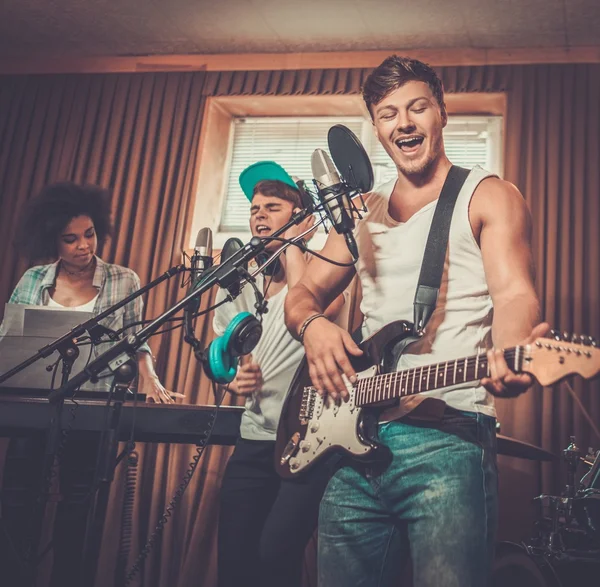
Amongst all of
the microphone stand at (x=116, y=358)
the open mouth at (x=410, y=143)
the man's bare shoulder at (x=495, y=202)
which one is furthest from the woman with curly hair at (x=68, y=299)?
the man's bare shoulder at (x=495, y=202)

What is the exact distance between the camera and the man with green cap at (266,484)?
2.18 m

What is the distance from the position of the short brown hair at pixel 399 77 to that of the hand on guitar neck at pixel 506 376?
33.9 inches

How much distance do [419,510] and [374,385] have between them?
306mm

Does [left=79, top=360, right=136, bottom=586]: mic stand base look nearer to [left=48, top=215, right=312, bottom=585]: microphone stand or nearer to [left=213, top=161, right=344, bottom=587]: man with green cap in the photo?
[left=48, top=215, right=312, bottom=585]: microphone stand

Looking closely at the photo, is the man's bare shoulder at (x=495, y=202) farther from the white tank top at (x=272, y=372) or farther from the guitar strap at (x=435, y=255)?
the white tank top at (x=272, y=372)

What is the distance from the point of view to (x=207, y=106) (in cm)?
495

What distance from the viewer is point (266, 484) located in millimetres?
2400

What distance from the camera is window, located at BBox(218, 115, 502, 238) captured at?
15.4 feet

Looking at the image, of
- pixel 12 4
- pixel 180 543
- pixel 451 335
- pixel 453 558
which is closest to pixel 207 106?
pixel 12 4

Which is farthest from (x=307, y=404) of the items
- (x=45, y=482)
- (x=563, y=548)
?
(x=563, y=548)

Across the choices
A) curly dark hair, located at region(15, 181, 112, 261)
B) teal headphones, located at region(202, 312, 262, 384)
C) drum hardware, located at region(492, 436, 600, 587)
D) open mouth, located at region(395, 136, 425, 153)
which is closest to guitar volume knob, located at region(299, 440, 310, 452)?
teal headphones, located at region(202, 312, 262, 384)

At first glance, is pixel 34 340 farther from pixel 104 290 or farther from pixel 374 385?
pixel 374 385

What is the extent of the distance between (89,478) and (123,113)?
3105mm

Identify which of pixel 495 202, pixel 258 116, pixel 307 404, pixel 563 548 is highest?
pixel 258 116
